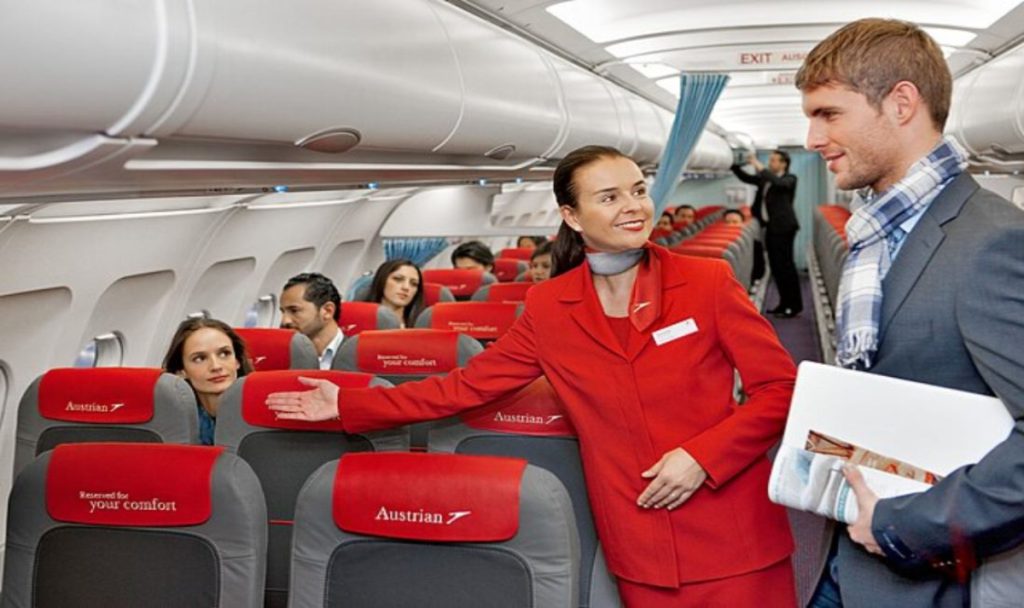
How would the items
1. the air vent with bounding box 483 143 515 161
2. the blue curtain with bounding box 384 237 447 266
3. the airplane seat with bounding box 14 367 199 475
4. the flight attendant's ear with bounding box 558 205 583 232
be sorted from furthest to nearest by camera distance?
the blue curtain with bounding box 384 237 447 266 < the air vent with bounding box 483 143 515 161 < the airplane seat with bounding box 14 367 199 475 < the flight attendant's ear with bounding box 558 205 583 232

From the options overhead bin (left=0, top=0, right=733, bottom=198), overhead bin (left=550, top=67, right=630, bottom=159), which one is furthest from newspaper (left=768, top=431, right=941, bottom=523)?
overhead bin (left=550, top=67, right=630, bottom=159)

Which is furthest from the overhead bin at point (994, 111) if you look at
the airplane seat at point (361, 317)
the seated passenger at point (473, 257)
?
the seated passenger at point (473, 257)

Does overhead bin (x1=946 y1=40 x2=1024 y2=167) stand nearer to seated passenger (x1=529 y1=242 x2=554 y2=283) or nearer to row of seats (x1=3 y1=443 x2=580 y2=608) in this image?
seated passenger (x1=529 y1=242 x2=554 y2=283)

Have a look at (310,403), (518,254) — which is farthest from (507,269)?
(310,403)

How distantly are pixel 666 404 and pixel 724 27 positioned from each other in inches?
154

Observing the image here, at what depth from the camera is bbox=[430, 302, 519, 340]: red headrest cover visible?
5922mm

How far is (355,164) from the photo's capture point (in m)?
3.83

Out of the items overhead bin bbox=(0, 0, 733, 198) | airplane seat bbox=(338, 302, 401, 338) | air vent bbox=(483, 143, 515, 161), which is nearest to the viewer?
overhead bin bbox=(0, 0, 733, 198)

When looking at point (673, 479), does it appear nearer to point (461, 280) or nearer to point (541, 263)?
point (541, 263)

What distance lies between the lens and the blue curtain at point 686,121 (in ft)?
26.4

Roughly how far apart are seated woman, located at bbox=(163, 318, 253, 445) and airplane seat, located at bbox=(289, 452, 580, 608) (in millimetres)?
2250

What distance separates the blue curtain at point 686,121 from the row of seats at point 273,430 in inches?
212

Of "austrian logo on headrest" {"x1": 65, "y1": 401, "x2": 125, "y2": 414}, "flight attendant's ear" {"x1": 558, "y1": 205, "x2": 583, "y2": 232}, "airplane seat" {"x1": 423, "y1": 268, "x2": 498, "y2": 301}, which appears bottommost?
"austrian logo on headrest" {"x1": 65, "y1": 401, "x2": 125, "y2": 414}

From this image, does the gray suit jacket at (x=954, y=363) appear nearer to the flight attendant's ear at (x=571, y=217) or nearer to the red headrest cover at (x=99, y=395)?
the flight attendant's ear at (x=571, y=217)
